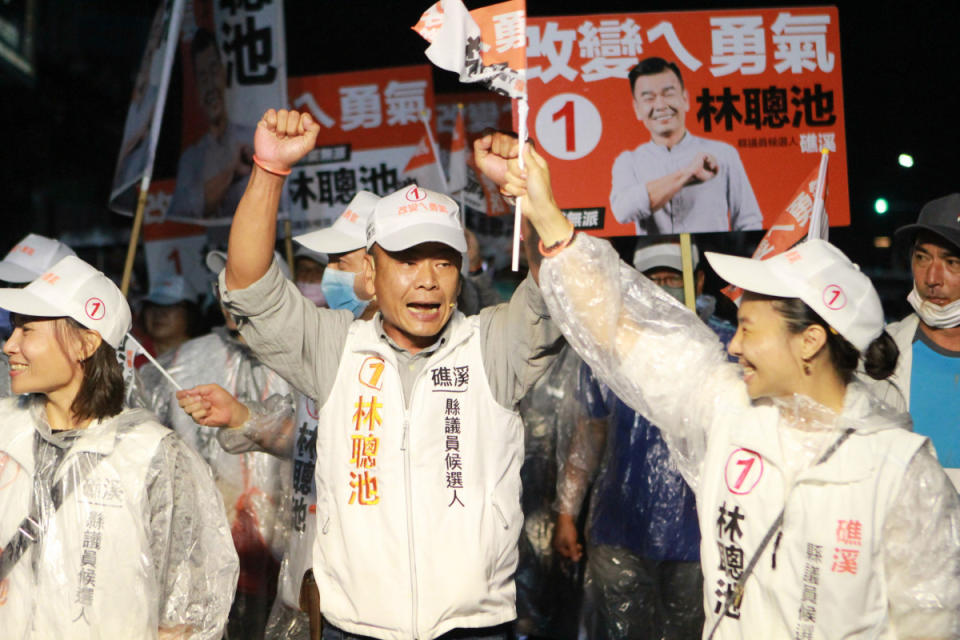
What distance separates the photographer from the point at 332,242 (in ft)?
14.7

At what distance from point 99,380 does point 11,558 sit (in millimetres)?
590

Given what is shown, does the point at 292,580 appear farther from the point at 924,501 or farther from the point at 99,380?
the point at 924,501

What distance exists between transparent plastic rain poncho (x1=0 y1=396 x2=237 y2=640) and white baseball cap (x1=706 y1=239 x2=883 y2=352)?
1.80 meters

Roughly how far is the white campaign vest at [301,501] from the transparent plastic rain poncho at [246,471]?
0.45 m

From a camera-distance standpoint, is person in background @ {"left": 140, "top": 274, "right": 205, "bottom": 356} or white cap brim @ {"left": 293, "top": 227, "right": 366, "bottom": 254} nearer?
white cap brim @ {"left": 293, "top": 227, "right": 366, "bottom": 254}

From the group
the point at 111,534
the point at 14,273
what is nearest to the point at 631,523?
the point at 111,534

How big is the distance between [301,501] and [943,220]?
2.84 m

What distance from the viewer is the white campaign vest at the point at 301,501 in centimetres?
434

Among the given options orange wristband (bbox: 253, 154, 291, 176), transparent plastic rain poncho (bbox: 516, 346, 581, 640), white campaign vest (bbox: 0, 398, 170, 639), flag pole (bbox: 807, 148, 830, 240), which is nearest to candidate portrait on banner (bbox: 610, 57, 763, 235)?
flag pole (bbox: 807, 148, 830, 240)

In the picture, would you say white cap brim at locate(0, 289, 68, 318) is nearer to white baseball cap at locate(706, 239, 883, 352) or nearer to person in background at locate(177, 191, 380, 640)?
person in background at locate(177, 191, 380, 640)

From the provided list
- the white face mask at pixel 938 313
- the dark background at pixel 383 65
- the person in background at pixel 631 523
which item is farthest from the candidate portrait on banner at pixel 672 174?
the dark background at pixel 383 65

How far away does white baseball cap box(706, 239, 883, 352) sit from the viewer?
8.96ft

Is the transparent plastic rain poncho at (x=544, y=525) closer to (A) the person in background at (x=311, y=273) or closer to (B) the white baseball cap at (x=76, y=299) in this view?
(A) the person in background at (x=311, y=273)

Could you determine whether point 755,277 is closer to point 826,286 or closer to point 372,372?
point 826,286
